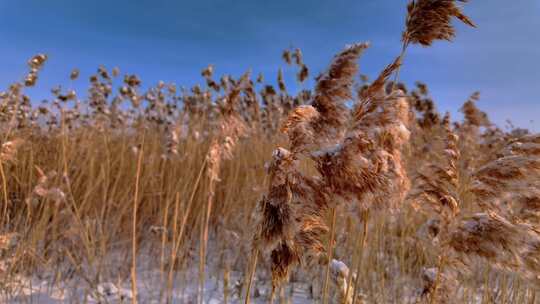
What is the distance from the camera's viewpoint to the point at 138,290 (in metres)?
2.64

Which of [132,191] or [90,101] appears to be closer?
[132,191]

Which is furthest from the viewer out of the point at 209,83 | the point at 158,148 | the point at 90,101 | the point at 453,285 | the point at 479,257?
the point at 90,101

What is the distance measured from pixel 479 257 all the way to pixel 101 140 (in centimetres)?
488

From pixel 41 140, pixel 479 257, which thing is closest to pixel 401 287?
pixel 479 257

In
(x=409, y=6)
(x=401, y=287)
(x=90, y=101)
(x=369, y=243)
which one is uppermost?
(x=90, y=101)

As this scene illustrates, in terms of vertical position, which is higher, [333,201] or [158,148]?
[158,148]

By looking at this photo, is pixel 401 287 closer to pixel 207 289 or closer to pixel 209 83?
pixel 207 289

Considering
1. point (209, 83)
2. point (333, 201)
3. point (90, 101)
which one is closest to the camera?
point (333, 201)

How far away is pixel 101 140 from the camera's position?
16.8ft

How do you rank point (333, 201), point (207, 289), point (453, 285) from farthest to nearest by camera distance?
point (207, 289) → point (453, 285) → point (333, 201)

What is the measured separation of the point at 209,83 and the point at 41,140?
7.17 ft

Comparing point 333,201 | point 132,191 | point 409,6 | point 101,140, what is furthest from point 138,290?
point 101,140

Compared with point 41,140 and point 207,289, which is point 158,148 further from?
point 207,289

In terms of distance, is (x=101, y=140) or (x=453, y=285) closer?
(x=453, y=285)
